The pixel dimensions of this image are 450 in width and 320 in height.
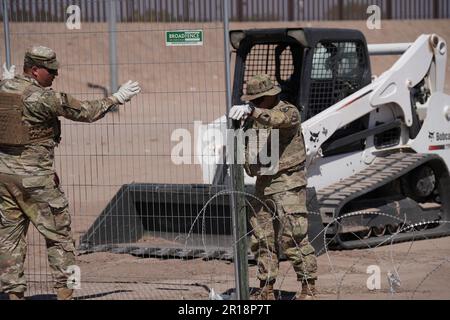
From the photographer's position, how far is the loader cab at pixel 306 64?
10.3m

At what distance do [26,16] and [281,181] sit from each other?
116 inches

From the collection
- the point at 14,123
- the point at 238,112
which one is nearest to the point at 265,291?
the point at 238,112

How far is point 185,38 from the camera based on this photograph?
304 inches

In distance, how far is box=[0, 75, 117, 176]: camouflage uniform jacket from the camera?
728 centimetres

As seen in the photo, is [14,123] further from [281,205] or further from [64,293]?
[281,205]

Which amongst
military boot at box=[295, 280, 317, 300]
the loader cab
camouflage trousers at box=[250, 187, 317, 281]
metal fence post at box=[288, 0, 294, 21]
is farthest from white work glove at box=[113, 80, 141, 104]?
metal fence post at box=[288, 0, 294, 21]

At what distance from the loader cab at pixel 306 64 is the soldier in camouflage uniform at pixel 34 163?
10.7ft

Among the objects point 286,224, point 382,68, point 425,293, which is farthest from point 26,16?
point 382,68

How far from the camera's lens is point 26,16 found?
895cm

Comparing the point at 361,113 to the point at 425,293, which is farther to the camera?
the point at 361,113

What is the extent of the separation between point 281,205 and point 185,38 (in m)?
1.51

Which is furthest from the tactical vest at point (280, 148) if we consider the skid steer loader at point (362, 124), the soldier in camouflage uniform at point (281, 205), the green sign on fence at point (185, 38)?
the skid steer loader at point (362, 124)

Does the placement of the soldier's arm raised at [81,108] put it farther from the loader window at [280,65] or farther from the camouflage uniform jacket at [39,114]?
the loader window at [280,65]

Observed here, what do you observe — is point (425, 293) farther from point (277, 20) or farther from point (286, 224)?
point (277, 20)
